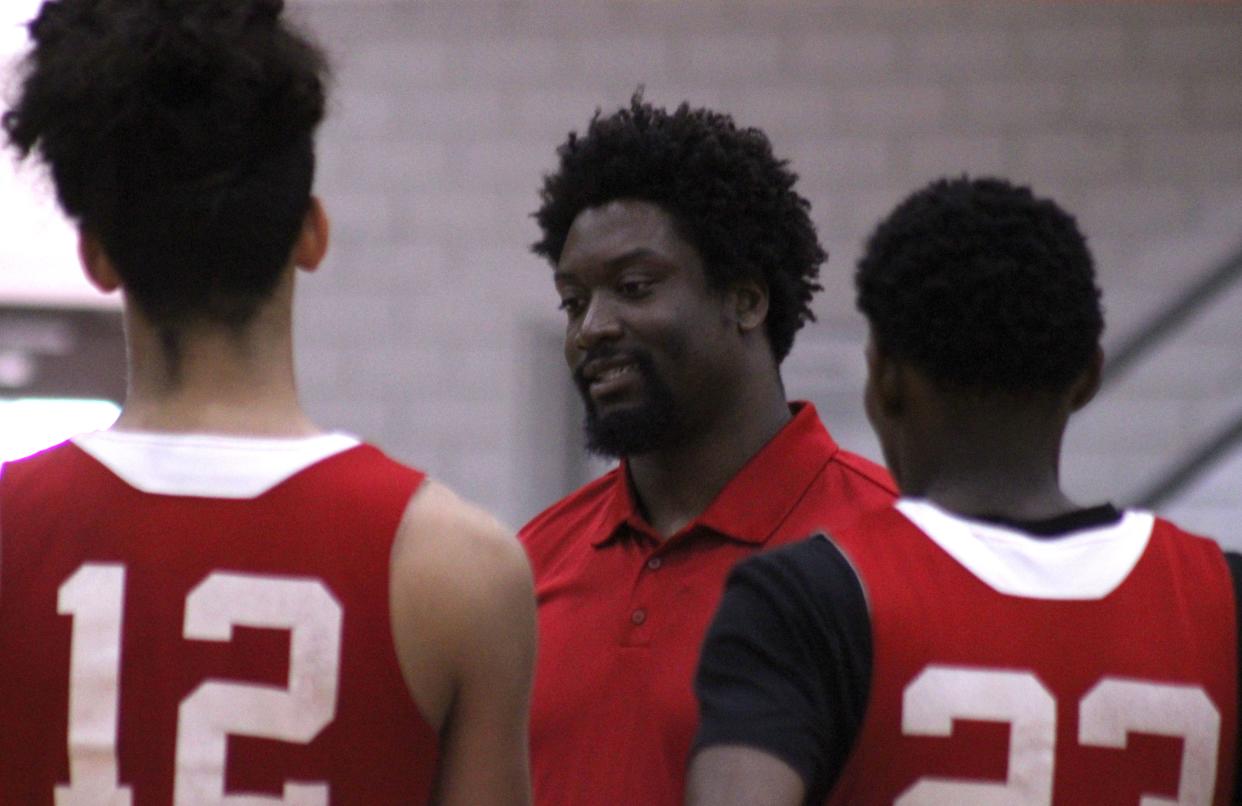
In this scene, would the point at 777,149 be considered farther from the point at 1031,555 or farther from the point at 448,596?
the point at 448,596

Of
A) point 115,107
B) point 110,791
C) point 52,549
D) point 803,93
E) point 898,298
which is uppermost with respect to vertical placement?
point 803,93

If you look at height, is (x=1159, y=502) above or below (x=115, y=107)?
below

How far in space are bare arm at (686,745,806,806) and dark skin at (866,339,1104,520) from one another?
31 centimetres

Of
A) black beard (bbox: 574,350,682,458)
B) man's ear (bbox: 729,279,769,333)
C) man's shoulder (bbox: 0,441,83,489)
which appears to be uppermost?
man's ear (bbox: 729,279,769,333)

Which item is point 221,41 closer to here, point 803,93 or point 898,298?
point 898,298

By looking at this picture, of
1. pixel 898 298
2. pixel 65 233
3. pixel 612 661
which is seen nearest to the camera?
pixel 898 298

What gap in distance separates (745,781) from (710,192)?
118 centimetres

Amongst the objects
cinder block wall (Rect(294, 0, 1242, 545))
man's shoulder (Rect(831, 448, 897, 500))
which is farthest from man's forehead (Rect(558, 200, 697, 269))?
cinder block wall (Rect(294, 0, 1242, 545))

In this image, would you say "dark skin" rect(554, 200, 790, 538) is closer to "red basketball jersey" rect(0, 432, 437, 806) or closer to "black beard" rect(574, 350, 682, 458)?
"black beard" rect(574, 350, 682, 458)

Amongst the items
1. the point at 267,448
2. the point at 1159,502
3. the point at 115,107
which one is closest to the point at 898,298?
the point at 267,448

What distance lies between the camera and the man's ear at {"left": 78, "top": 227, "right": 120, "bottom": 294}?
164 cm

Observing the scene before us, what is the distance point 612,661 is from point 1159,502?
110 inches

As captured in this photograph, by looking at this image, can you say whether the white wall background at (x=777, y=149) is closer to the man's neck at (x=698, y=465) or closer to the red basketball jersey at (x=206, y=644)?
the man's neck at (x=698, y=465)

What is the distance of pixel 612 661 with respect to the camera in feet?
7.58
